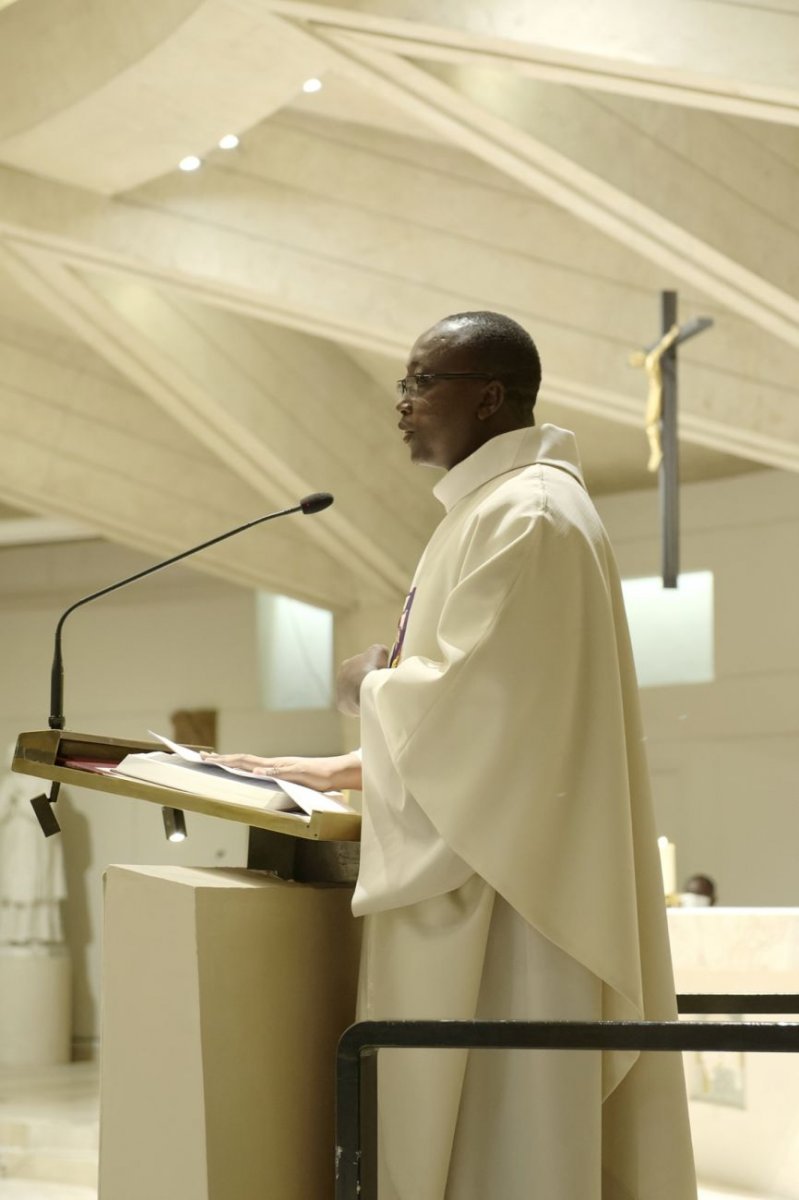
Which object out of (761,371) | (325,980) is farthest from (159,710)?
(325,980)

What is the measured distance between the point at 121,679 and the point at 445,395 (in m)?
13.8

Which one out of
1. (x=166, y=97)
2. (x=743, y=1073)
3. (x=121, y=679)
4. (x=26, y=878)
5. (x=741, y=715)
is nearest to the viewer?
(x=743, y=1073)

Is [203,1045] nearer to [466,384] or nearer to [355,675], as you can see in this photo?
[355,675]

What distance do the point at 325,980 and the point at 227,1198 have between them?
387 millimetres

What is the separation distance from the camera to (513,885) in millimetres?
1978

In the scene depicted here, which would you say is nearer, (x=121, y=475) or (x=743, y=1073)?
(x=743, y=1073)

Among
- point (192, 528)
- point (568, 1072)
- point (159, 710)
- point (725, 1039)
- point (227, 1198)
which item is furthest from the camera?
point (159, 710)

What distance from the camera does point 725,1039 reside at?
1.63 metres

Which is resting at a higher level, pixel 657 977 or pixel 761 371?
pixel 761 371

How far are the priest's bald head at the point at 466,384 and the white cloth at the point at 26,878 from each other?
12.8 m

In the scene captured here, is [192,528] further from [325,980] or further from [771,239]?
[325,980]

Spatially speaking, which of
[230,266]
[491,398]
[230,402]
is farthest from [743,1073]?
[230,402]

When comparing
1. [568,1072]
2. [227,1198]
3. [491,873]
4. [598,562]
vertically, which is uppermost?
[598,562]

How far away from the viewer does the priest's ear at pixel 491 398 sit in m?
2.32
